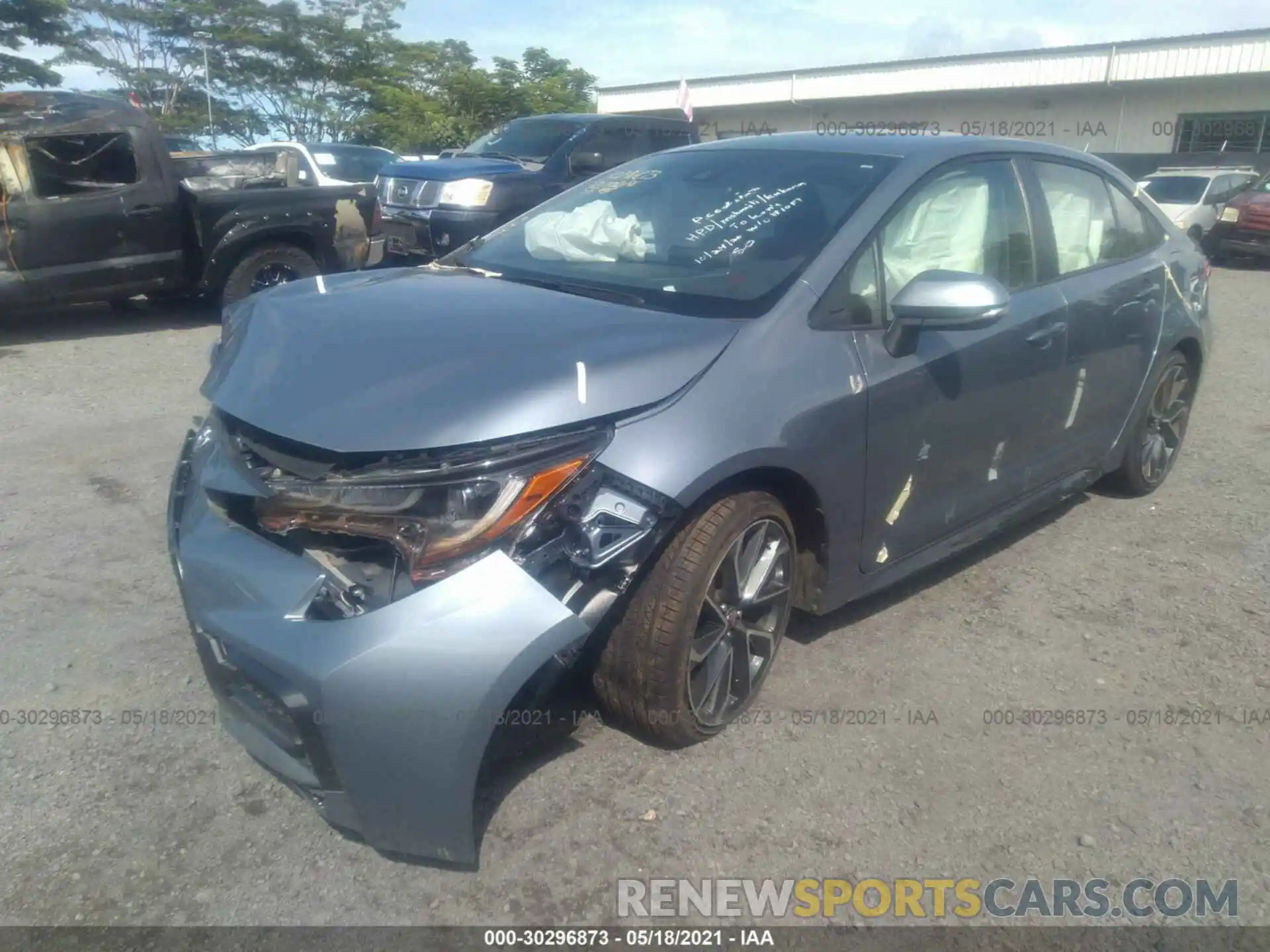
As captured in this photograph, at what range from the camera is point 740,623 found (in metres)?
2.91

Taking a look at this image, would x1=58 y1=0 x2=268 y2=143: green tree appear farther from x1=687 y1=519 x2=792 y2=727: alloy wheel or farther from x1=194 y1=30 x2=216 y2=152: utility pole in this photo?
x1=687 y1=519 x2=792 y2=727: alloy wheel

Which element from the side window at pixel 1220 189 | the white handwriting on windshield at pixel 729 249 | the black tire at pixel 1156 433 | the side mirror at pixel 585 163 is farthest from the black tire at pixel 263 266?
the side window at pixel 1220 189

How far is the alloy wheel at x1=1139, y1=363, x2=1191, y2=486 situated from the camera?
189 inches

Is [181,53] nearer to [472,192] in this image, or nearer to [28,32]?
[28,32]

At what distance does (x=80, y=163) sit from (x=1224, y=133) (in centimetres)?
2572

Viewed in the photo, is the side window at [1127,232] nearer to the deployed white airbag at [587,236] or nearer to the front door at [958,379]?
the front door at [958,379]

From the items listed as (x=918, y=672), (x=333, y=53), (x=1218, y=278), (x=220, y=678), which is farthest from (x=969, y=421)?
(x=333, y=53)

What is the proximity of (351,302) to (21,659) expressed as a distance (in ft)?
5.24

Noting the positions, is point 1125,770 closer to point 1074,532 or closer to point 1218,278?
point 1074,532

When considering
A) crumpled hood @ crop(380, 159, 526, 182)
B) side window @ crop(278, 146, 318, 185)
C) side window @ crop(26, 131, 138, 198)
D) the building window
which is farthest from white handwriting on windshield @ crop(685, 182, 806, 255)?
the building window

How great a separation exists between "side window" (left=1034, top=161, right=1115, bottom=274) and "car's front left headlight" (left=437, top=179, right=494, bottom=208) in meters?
6.01

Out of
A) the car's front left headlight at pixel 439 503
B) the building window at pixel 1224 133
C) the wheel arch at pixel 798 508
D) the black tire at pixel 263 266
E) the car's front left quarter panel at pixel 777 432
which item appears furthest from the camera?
the building window at pixel 1224 133

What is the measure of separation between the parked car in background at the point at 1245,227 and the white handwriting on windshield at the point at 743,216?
15405mm

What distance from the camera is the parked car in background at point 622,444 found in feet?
7.28
